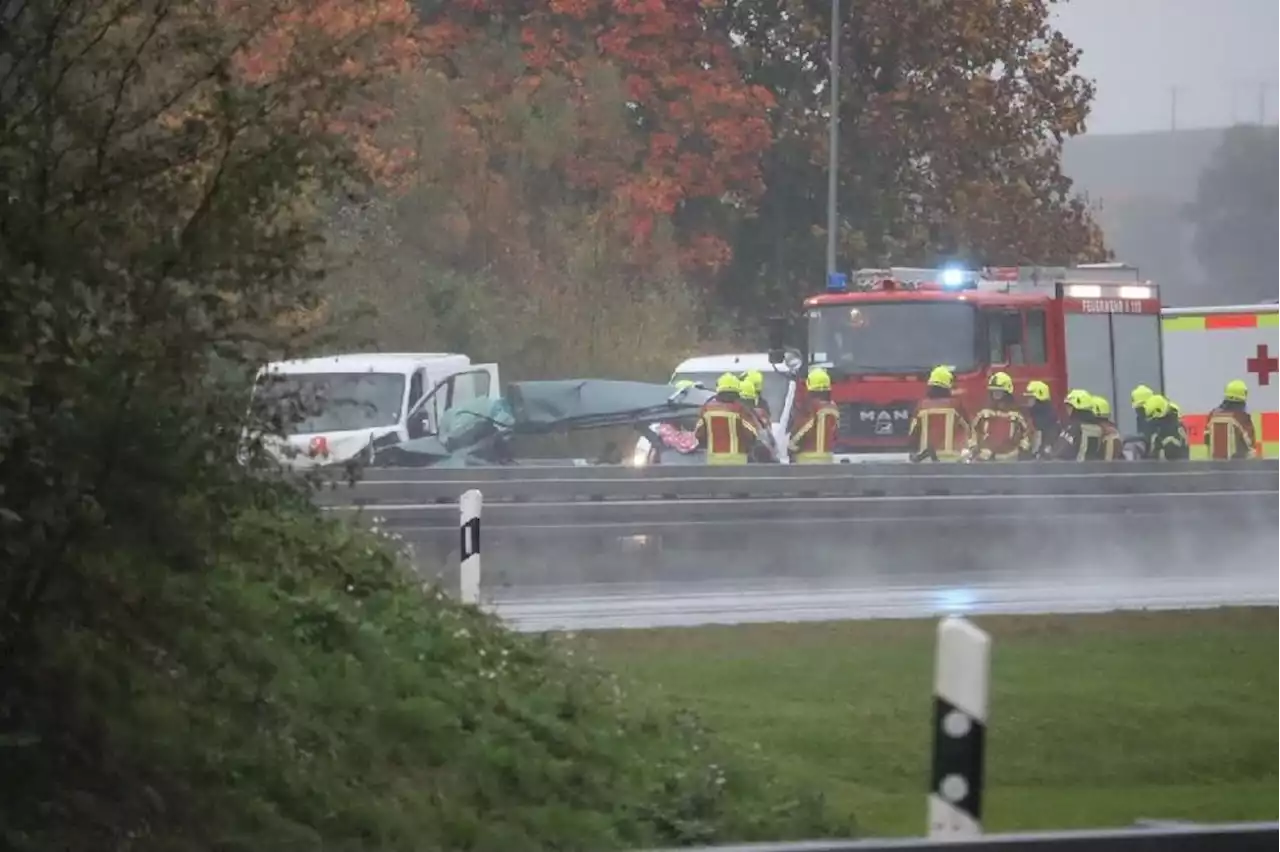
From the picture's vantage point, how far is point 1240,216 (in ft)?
198

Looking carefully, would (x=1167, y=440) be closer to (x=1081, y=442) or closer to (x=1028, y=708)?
(x=1081, y=442)

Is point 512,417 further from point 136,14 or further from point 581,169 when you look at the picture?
point 136,14

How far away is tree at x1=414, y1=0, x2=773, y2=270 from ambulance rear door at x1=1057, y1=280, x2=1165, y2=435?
31.5 feet

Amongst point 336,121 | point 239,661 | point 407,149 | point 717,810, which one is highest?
point 407,149

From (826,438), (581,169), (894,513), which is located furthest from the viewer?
(581,169)

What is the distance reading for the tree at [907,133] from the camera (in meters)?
41.7

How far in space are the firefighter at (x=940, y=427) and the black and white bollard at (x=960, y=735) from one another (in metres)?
17.0

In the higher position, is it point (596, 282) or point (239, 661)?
point (596, 282)

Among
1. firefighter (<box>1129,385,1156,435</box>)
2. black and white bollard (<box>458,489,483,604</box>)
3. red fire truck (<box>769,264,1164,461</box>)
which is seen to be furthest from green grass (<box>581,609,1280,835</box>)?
firefighter (<box>1129,385,1156,435</box>)

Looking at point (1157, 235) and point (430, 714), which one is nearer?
point (430, 714)

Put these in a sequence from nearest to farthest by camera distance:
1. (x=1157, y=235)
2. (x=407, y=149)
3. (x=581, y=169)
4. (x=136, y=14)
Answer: (x=136, y=14) < (x=407, y=149) < (x=581, y=169) < (x=1157, y=235)

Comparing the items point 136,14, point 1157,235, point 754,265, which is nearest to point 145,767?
point 136,14

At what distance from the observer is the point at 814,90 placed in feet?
138

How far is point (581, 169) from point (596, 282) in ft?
9.62
